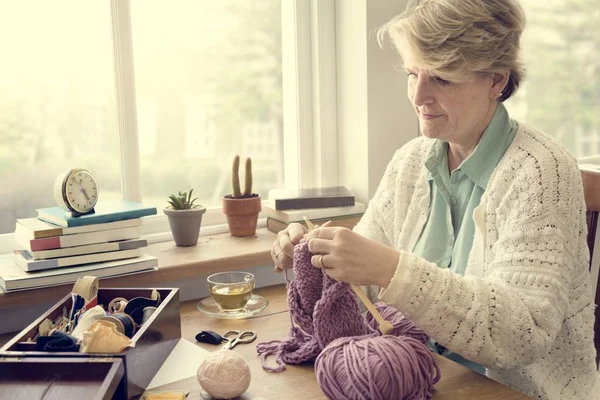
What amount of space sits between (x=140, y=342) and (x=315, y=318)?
0.97 ft

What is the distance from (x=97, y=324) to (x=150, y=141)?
932 millimetres

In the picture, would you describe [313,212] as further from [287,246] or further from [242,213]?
[287,246]

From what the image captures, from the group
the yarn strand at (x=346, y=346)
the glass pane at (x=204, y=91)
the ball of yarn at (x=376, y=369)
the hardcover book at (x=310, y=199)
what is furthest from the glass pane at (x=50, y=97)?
the ball of yarn at (x=376, y=369)

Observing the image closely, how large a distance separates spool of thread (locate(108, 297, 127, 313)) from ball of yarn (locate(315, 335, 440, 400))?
1.35ft

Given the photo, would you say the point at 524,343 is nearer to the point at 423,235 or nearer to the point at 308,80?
the point at 423,235

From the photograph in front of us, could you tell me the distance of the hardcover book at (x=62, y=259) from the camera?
1492mm

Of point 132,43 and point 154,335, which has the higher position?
point 132,43

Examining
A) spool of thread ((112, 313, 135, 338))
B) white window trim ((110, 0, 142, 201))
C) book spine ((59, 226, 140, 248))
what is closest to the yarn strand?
spool of thread ((112, 313, 135, 338))

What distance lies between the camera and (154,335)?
119 cm

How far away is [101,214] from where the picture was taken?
1547 mm

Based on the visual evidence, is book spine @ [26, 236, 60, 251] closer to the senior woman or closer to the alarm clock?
the alarm clock

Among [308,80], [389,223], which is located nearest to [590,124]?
[308,80]

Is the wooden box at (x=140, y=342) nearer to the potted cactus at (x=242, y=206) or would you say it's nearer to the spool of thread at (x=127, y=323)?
the spool of thread at (x=127, y=323)

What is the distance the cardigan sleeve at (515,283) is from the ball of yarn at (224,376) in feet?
0.85
